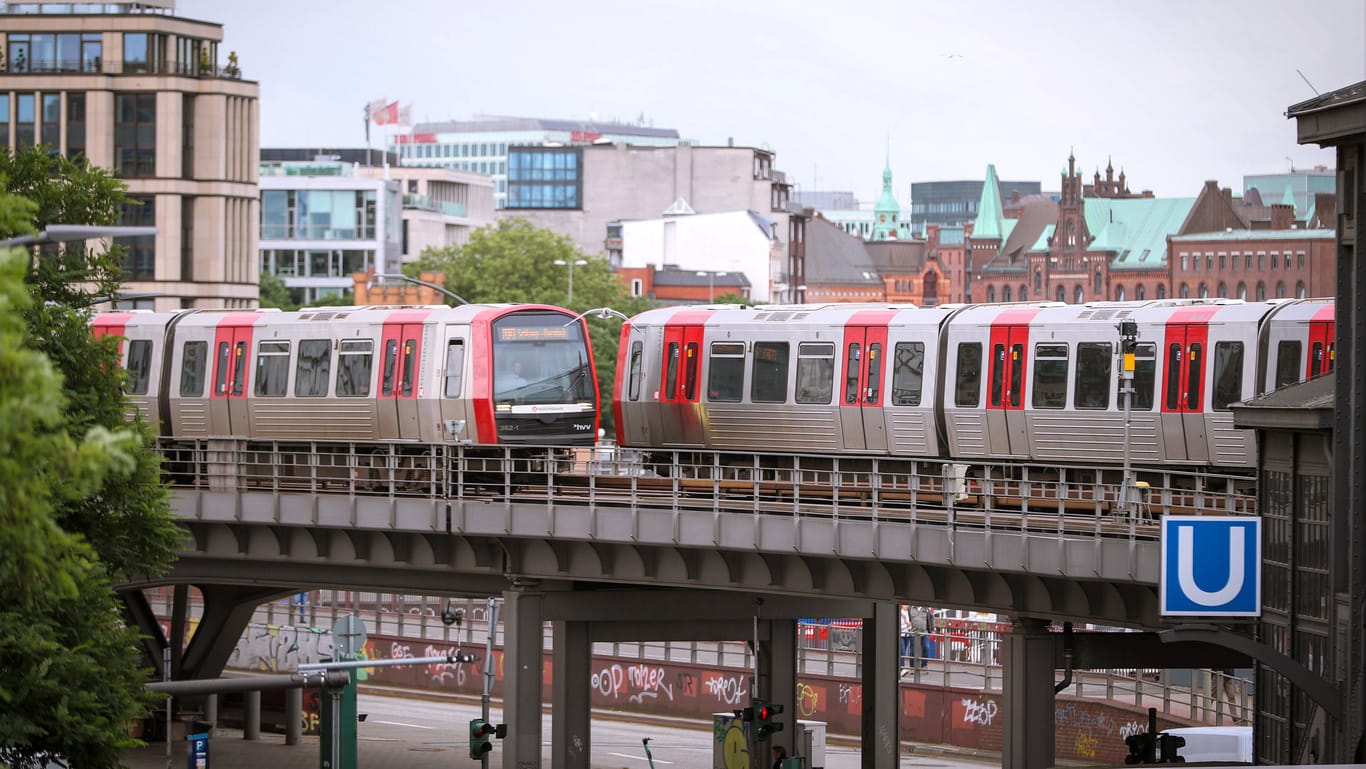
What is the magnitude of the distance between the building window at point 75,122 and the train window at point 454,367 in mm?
50858

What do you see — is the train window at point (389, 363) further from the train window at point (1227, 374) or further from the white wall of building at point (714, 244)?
the white wall of building at point (714, 244)

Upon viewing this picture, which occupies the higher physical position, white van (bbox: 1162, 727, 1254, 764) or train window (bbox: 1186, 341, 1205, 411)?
train window (bbox: 1186, 341, 1205, 411)

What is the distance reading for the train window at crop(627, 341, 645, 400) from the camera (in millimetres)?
38969

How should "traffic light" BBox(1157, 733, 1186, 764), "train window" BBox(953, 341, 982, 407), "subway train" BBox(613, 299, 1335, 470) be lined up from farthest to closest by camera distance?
"train window" BBox(953, 341, 982, 407), "subway train" BBox(613, 299, 1335, 470), "traffic light" BBox(1157, 733, 1186, 764)

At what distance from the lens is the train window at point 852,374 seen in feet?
117

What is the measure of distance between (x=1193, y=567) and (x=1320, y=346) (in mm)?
9675

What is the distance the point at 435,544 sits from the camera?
34.9m

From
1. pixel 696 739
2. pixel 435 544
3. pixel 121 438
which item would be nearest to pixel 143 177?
pixel 696 739

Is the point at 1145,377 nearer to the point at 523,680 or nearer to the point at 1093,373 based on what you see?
the point at 1093,373

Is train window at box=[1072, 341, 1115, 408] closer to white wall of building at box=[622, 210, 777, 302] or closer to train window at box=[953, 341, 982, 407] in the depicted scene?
train window at box=[953, 341, 982, 407]

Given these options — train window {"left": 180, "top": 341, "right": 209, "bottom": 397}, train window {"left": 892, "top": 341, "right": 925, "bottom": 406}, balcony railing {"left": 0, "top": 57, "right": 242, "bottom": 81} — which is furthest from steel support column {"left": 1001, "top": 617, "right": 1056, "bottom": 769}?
balcony railing {"left": 0, "top": 57, "right": 242, "bottom": 81}

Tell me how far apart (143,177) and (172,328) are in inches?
1764

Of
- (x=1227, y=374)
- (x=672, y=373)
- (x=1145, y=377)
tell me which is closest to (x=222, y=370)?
(x=672, y=373)

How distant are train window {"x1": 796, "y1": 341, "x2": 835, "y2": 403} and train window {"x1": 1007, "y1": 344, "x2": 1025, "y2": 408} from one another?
346 cm
